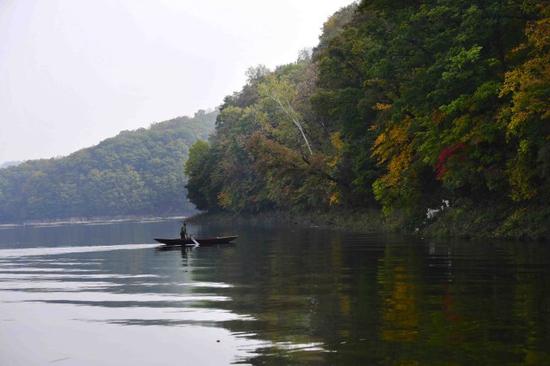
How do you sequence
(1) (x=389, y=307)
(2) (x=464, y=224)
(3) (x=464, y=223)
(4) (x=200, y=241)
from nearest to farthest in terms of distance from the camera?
(1) (x=389, y=307), (2) (x=464, y=224), (3) (x=464, y=223), (4) (x=200, y=241)

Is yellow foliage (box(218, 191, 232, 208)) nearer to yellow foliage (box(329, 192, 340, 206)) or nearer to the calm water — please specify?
yellow foliage (box(329, 192, 340, 206))

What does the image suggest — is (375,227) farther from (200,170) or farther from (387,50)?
(200,170)

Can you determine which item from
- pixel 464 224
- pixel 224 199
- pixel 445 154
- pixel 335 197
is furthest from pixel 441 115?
pixel 224 199

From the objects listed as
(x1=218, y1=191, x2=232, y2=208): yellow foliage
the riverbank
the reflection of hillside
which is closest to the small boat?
the riverbank

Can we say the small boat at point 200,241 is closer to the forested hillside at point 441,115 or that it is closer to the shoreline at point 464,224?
the forested hillside at point 441,115

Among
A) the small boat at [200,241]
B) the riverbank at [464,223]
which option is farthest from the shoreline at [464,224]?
the small boat at [200,241]

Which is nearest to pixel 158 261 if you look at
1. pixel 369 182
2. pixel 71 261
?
pixel 71 261

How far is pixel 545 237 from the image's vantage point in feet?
127

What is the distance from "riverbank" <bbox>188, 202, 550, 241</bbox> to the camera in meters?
40.4

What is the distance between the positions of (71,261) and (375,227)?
89.1 ft

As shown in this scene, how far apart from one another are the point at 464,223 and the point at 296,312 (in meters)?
30.4

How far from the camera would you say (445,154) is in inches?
1758

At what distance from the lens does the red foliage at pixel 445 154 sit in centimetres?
4381

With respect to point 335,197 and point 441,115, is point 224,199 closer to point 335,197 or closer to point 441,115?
point 335,197
